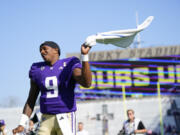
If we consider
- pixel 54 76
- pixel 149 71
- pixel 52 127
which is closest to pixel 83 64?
pixel 54 76

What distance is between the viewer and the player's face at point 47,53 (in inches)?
165

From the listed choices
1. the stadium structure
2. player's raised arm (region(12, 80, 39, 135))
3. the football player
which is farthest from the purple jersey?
the stadium structure

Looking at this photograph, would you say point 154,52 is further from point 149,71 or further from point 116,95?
point 116,95

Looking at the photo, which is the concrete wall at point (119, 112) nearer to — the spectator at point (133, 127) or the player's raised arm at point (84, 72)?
the spectator at point (133, 127)

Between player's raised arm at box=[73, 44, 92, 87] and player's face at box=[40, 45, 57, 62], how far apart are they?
1.21ft

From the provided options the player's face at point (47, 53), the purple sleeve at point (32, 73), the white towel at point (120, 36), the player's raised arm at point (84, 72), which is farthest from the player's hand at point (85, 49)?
the purple sleeve at point (32, 73)

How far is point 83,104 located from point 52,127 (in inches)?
1275

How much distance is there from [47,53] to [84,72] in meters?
0.62

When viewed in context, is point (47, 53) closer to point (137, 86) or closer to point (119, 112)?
point (137, 86)

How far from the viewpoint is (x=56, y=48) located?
426 centimetres

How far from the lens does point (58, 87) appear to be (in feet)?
13.3

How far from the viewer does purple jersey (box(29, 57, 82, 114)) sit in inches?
158

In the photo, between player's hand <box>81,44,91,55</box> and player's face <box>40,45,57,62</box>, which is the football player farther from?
player's hand <box>81,44,91,55</box>

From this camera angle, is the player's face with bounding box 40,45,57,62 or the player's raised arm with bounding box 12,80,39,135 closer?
the player's face with bounding box 40,45,57,62
